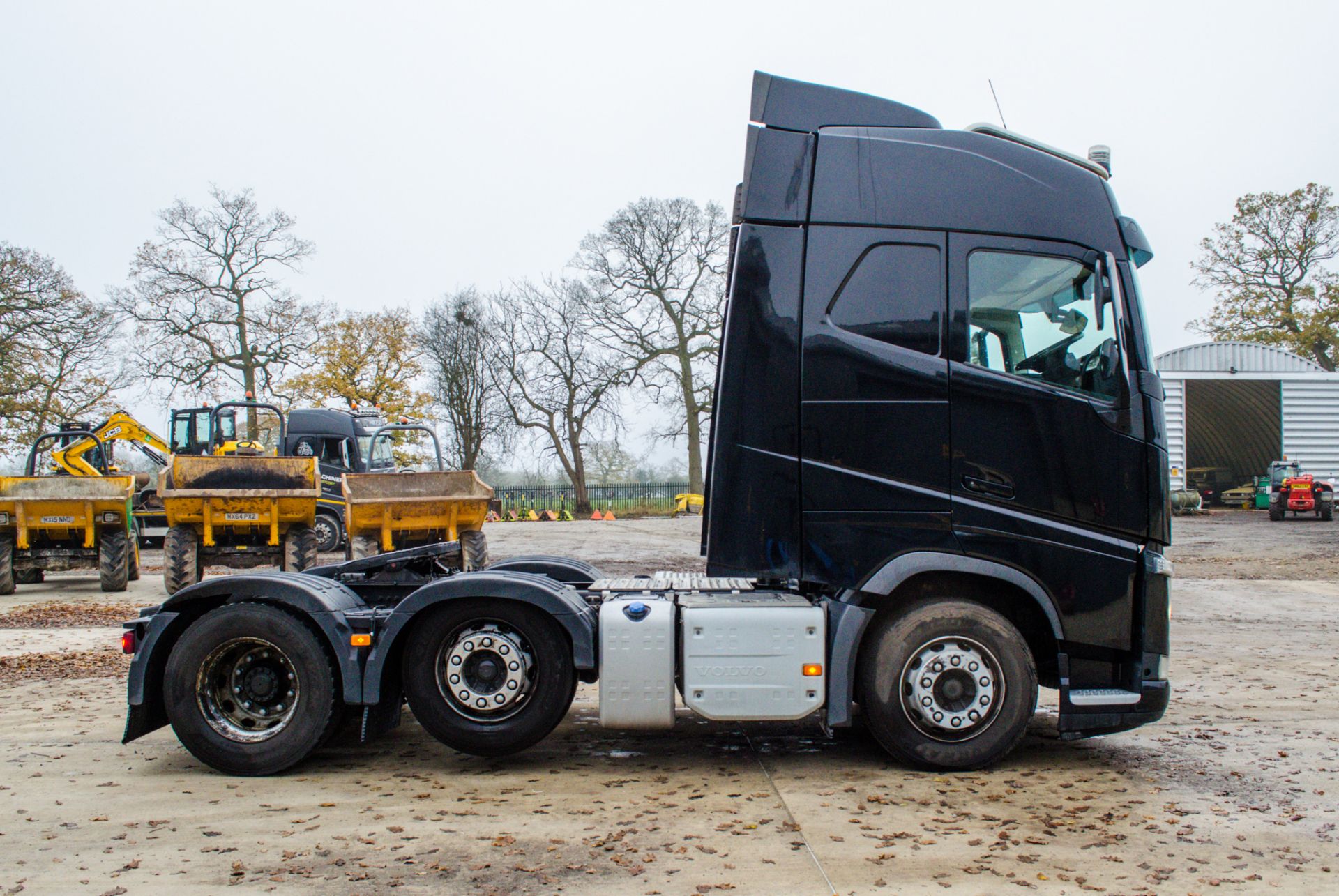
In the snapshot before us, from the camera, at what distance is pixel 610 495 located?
45.1m

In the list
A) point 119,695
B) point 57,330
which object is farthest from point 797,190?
point 57,330

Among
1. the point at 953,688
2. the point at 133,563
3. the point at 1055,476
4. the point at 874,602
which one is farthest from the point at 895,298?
the point at 133,563

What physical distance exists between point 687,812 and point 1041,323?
3.25m

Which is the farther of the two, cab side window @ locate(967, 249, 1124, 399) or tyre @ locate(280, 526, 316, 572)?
tyre @ locate(280, 526, 316, 572)

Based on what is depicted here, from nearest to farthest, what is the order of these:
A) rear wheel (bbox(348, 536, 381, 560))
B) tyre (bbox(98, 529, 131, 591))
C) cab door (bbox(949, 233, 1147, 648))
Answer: cab door (bbox(949, 233, 1147, 648)), rear wheel (bbox(348, 536, 381, 560)), tyre (bbox(98, 529, 131, 591))

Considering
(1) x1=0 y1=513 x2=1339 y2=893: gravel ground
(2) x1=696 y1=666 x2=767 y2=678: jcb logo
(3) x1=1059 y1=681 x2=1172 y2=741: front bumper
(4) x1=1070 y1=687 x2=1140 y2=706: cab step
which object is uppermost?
(2) x1=696 y1=666 x2=767 y2=678: jcb logo

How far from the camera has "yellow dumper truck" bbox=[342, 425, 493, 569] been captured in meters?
14.8

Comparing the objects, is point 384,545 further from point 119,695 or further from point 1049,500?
point 1049,500

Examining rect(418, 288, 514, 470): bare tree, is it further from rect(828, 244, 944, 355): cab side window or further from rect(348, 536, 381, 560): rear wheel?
rect(828, 244, 944, 355): cab side window

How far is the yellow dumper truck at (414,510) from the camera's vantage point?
1482 centimetres

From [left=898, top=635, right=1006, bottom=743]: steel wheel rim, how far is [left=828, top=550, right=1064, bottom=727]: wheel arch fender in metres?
0.33

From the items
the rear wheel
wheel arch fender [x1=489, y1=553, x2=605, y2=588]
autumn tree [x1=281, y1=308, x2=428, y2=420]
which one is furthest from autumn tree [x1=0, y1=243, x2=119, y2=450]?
wheel arch fender [x1=489, y1=553, x2=605, y2=588]

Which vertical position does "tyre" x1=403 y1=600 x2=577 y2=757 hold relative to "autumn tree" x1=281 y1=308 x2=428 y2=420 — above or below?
below

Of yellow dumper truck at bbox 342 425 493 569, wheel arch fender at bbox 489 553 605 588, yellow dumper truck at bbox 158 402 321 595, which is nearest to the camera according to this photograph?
wheel arch fender at bbox 489 553 605 588
